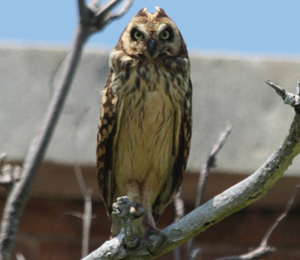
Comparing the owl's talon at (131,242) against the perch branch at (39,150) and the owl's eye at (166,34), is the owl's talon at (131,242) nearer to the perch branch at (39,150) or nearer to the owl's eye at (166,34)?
the perch branch at (39,150)

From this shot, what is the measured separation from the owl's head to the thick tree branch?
129cm

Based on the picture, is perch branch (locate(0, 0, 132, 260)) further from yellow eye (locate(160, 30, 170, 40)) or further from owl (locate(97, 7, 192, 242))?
yellow eye (locate(160, 30, 170, 40))

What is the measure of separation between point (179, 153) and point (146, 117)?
32cm

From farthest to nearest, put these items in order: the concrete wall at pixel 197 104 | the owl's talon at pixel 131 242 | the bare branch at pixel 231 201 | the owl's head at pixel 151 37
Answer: the concrete wall at pixel 197 104
the owl's head at pixel 151 37
the owl's talon at pixel 131 242
the bare branch at pixel 231 201

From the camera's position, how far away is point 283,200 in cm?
516

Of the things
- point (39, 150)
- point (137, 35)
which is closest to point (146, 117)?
point (137, 35)

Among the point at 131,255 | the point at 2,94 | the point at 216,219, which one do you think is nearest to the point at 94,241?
the point at 2,94

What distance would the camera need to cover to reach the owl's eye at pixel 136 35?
427cm

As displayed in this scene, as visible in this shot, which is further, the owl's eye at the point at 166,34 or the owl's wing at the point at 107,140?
the owl's eye at the point at 166,34

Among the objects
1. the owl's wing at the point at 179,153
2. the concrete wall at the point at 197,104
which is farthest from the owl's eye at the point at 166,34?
the concrete wall at the point at 197,104

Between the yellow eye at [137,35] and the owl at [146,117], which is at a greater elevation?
the yellow eye at [137,35]

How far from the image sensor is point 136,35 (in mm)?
4293

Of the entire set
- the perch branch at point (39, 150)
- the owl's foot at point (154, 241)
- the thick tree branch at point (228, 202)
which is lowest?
the owl's foot at point (154, 241)

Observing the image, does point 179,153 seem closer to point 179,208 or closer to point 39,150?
point 179,208
